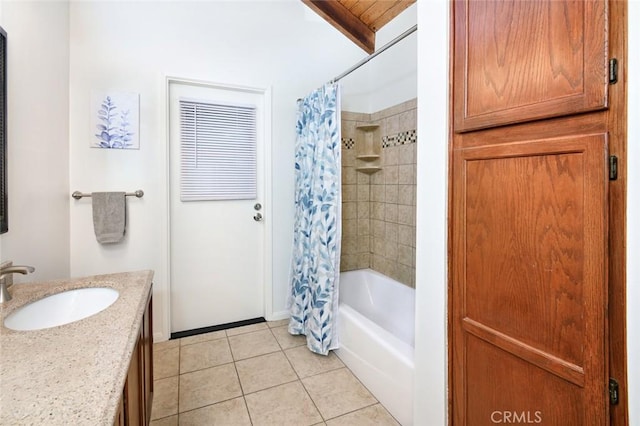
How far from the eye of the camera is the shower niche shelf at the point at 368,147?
282cm

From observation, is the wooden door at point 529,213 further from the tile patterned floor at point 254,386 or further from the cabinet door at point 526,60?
the tile patterned floor at point 254,386

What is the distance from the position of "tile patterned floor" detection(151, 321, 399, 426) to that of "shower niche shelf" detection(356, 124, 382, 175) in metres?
1.62

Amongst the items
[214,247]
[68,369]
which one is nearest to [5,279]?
[68,369]

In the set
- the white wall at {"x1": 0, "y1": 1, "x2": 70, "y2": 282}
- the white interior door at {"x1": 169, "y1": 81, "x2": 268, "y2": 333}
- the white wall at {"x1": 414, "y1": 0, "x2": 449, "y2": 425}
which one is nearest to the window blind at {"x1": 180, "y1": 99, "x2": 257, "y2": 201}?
the white interior door at {"x1": 169, "y1": 81, "x2": 268, "y2": 333}

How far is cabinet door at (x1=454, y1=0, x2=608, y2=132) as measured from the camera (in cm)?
80

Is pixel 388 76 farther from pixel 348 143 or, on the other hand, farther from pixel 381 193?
pixel 381 193

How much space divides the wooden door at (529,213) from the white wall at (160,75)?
5.85 feet

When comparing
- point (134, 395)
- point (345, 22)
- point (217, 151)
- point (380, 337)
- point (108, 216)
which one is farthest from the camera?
point (217, 151)

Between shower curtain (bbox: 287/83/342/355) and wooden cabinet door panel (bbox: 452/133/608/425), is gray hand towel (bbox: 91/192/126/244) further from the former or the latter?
wooden cabinet door panel (bbox: 452/133/608/425)

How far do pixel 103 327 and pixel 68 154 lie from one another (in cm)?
173

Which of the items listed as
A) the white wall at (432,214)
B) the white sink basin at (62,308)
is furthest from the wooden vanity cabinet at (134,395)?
the white wall at (432,214)

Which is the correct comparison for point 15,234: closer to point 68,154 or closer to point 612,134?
point 68,154

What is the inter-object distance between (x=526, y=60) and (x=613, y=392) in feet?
3.12

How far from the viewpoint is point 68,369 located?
76cm
